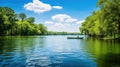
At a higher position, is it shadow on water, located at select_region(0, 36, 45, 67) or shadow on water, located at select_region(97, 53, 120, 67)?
shadow on water, located at select_region(0, 36, 45, 67)

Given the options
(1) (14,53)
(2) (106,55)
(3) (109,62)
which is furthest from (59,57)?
(1) (14,53)

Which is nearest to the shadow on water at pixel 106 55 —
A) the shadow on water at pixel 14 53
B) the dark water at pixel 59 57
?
the dark water at pixel 59 57

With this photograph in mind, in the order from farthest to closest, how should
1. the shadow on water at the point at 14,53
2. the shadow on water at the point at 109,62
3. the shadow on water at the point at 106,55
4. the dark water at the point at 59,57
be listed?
the shadow on water at the point at 106,55, the shadow on water at the point at 14,53, the dark water at the point at 59,57, the shadow on water at the point at 109,62

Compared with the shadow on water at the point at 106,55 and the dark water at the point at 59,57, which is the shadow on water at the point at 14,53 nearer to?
the dark water at the point at 59,57

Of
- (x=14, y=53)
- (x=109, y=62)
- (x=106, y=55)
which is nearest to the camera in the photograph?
(x=109, y=62)

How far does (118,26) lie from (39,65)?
60.9 meters

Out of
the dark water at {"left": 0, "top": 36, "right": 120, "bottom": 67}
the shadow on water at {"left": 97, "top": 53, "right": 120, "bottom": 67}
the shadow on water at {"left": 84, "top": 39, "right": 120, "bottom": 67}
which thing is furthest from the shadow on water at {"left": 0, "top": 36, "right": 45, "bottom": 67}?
the shadow on water at {"left": 84, "top": 39, "right": 120, "bottom": 67}

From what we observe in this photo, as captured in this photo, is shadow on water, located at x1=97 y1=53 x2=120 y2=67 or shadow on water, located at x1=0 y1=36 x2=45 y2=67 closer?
shadow on water, located at x1=97 y1=53 x2=120 y2=67

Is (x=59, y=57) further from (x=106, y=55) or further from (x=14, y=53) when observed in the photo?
(x=14, y=53)

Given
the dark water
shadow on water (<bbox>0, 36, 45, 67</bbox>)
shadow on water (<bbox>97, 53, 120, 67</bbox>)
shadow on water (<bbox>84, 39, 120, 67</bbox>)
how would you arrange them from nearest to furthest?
shadow on water (<bbox>97, 53, 120, 67</bbox>)
the dark water
shadow on water (<bbox>0, 36, 45, 67</bbox>)
shadow on water (<bbox>84, 39, 120, 67</bbox>)

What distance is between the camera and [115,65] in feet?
79.7

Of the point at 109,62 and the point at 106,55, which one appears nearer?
the point at 109,62

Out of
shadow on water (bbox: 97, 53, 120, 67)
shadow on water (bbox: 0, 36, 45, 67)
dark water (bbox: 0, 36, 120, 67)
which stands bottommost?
shadow on water (bbox: 97, 53, 120, 67)

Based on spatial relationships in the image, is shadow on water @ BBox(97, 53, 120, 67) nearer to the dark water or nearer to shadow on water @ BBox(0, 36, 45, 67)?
the dark water
